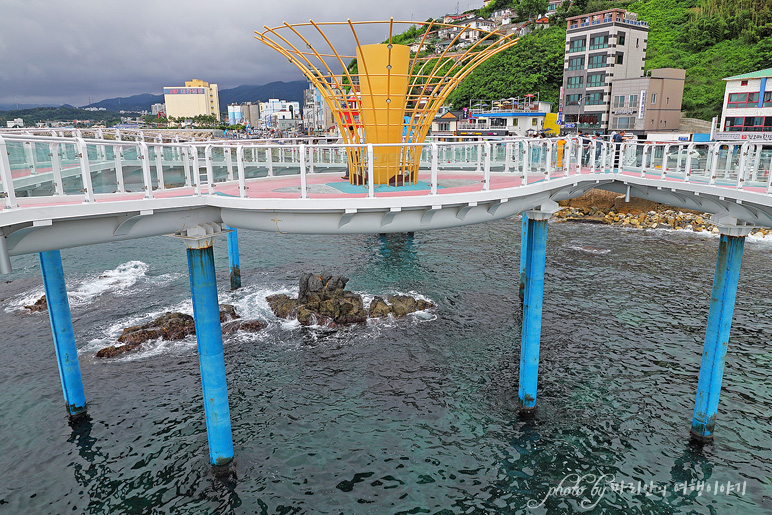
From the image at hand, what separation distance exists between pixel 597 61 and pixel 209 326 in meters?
79.5

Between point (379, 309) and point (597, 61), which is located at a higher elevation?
point (597, 61)

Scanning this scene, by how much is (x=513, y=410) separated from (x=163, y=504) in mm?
12092

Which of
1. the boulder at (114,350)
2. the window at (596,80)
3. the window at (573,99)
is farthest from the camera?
the window at (573,99)

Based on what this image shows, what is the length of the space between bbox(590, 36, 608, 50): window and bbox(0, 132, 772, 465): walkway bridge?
2490 inches

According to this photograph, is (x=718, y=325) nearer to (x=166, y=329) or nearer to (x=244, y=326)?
(x=244, y=326)

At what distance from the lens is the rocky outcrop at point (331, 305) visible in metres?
26.0

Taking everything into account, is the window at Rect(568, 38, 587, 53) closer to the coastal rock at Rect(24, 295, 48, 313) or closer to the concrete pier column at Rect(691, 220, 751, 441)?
the concrete pier column at Rect(691, 220, 751, 441)

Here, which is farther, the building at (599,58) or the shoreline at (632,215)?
the building at (599,58)

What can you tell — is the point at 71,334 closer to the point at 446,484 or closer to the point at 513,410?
the point at 446,484

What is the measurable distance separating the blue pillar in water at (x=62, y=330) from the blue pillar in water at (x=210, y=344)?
5.70 meters

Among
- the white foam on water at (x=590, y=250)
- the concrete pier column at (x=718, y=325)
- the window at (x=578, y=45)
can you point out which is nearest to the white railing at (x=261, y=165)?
the concrete pier column at (x=718, y=325)

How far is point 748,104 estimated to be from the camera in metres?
59.1

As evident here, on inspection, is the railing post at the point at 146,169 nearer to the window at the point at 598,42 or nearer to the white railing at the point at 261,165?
the white railing at the point at 261,165

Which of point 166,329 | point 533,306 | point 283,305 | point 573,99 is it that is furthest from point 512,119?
point 166,329
